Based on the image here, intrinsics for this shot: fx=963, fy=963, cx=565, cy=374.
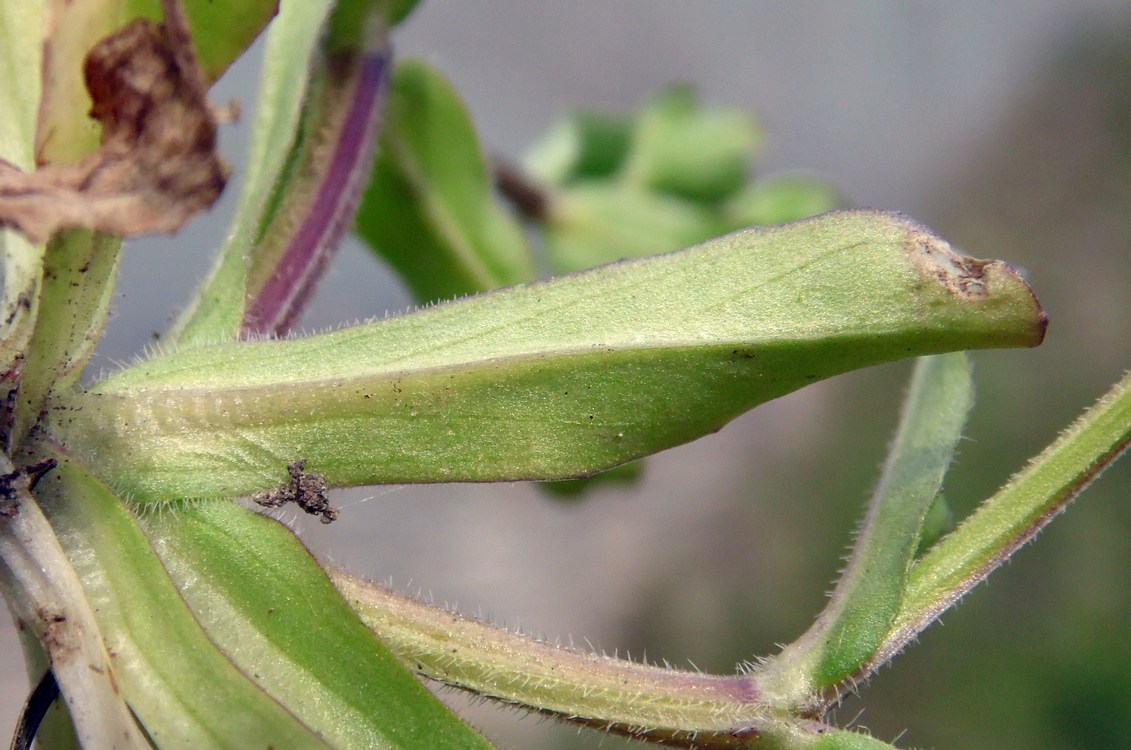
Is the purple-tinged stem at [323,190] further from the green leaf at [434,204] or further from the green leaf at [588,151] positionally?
the green leaf at [588,151]

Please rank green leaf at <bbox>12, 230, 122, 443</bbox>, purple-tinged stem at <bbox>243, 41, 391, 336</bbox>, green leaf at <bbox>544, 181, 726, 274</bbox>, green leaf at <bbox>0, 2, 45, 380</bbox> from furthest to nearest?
green leaf at <bbox>544, 181, 726, 274</bbox>, purple-tinged stem at <bbox>243, 41, 391, 336</bbox>, green leaf at <bbox>0, 2, 45, 380</bbox>, green leaf at <bbox>12, 230, 122, 443</bbox>

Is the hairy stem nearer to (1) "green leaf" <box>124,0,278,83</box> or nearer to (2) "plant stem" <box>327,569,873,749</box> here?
(2) "plant stem" <box>327,569,873,749</box>

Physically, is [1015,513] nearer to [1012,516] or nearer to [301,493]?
[1012,516]

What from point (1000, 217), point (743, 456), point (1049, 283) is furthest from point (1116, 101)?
point (743, 456)

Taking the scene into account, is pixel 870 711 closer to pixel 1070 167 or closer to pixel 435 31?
pixel 1070 167

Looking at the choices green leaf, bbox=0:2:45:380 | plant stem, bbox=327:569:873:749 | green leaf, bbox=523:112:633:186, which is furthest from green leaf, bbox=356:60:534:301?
plant stem, bbox=327:569:873:749

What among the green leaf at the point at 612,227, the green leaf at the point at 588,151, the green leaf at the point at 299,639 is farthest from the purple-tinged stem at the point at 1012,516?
the green leaf at the point at 588,151
